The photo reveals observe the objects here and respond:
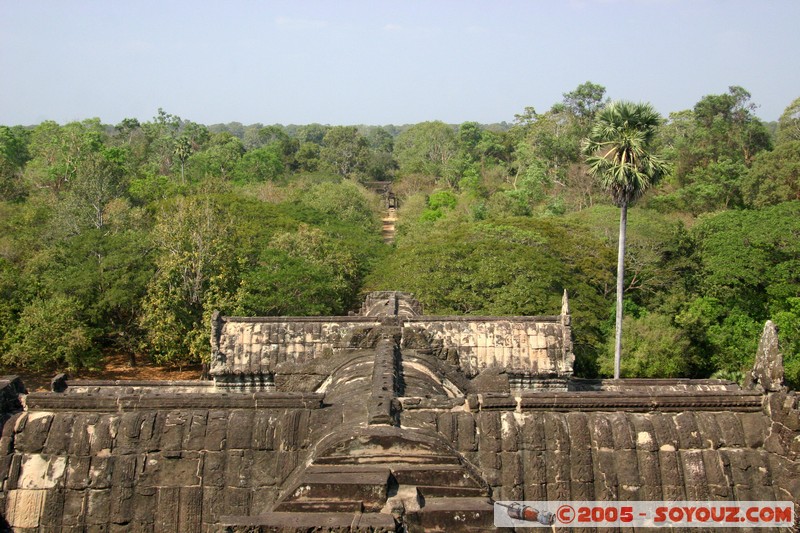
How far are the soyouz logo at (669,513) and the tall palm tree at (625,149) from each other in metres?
16.5

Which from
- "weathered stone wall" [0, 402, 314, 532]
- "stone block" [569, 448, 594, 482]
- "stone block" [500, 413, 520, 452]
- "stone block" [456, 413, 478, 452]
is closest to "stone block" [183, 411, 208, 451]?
"weathered stone wall" [0, 402, 314, 532]

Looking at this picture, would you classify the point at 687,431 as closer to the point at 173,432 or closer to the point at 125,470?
the point at 173,432

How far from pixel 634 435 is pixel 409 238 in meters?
35.7

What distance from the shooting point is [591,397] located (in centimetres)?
841

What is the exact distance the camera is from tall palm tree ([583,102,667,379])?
915 inches

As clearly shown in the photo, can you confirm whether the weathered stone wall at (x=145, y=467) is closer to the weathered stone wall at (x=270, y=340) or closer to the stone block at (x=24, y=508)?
the stone block at (x=24, y=508)

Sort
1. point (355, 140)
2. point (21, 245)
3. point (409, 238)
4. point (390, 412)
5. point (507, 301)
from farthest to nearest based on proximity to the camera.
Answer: point (355, 140)
point (409, 238)
point (21, 245)
point (507, 301)
point (390, 412)

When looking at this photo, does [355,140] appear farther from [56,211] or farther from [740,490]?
[740,490]

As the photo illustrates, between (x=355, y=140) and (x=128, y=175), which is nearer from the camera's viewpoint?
(x=128, y=175)

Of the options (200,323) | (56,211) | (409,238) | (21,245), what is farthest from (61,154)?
(200,323)

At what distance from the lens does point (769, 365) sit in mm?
8367

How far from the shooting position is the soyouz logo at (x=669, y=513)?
796 centimetres

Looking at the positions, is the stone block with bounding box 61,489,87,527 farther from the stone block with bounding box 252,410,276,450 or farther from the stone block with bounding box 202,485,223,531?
the stone block with bounding box 252,410,276,450

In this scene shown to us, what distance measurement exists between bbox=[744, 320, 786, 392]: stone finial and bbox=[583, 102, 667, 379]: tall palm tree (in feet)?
50.7
